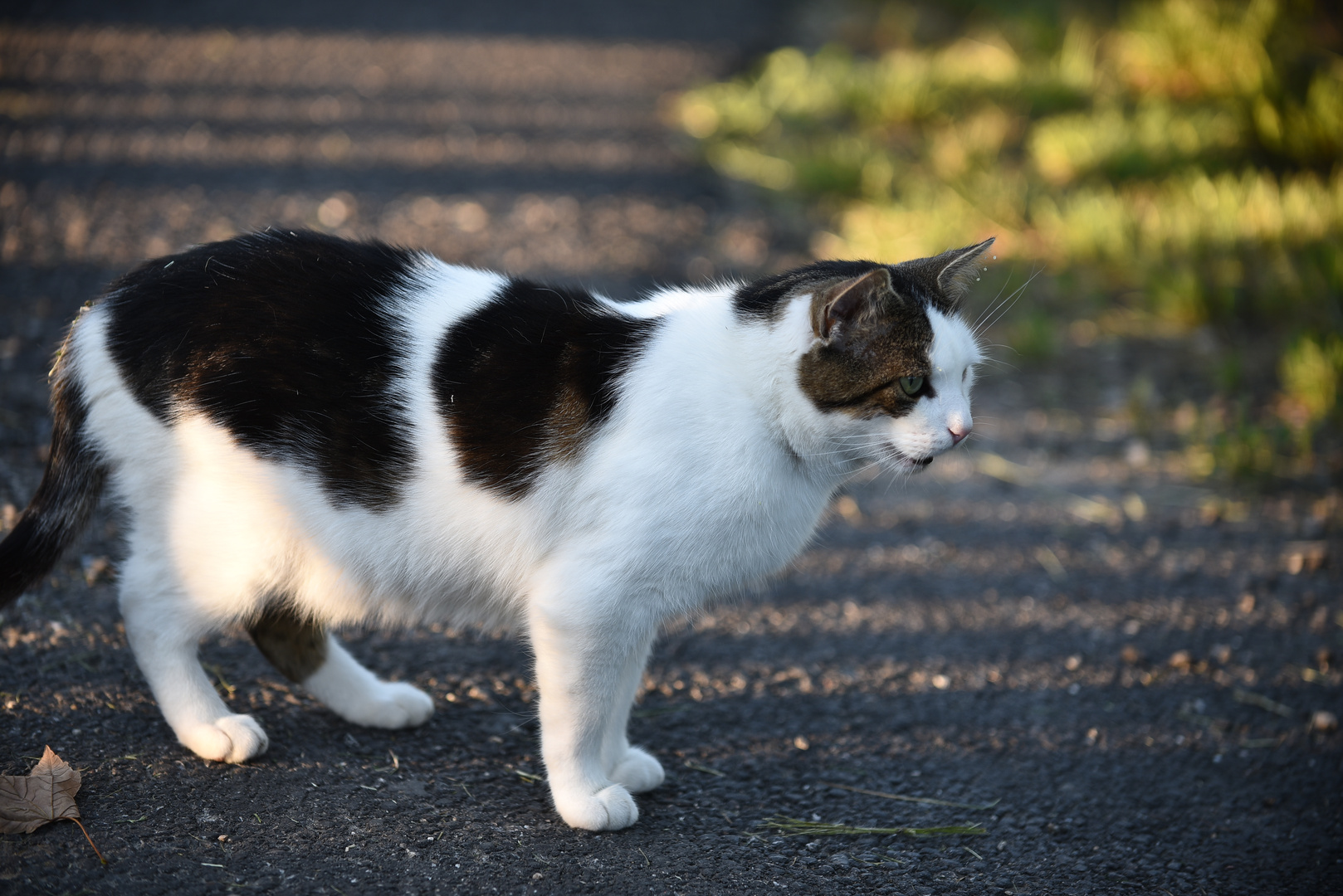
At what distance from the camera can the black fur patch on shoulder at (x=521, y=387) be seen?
1.97 m

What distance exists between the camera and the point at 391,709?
2.28m

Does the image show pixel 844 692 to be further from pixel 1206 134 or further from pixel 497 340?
pixel 1206 134

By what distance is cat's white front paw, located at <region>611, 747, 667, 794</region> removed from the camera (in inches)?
86.4

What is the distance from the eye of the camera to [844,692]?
271cm

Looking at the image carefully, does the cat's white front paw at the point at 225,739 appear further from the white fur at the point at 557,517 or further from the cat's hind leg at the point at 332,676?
the cat's hind leg at the point at 332,676

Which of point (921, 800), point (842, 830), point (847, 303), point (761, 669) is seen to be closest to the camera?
point (847, 303)

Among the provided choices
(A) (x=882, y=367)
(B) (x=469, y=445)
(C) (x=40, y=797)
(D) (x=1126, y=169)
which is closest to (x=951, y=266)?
(A) (x=882, y=367)

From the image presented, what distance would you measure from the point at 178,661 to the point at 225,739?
0.18 meters

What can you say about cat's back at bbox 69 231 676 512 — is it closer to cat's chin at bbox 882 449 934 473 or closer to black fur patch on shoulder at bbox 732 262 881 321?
black fur patch on shoulder at bbox 732 262 881 321

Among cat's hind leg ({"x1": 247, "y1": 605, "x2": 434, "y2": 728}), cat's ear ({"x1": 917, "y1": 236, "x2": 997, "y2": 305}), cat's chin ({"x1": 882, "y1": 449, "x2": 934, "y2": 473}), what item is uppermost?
cat's ear ({"x1": 917, "y1": 236, "x2": 997, "y2": 305})

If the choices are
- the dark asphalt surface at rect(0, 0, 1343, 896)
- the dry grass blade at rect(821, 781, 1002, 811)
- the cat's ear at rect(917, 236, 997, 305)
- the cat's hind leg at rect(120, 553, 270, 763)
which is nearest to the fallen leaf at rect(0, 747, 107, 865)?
the dark asphalt surface at rect(0, 0, 1343, 896)

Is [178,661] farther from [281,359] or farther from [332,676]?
[281,359]

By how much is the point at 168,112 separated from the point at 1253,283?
538 centimetres

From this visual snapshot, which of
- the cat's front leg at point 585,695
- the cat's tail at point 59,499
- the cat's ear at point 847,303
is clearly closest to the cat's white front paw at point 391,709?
the cat's front leg at point 585,695
